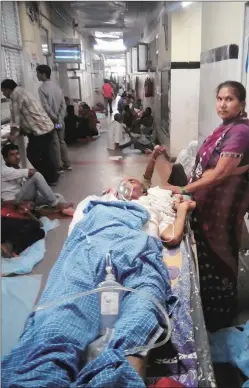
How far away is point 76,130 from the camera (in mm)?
4746

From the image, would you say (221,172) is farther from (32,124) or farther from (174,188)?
(32,124)

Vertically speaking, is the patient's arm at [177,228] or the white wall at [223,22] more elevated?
the white wall at [223,22]

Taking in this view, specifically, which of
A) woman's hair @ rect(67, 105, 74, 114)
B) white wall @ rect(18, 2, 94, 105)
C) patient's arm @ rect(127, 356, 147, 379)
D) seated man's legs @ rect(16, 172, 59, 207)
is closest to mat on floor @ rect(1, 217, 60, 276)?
seated man's legs @ rect(16, 172, 59, 207)

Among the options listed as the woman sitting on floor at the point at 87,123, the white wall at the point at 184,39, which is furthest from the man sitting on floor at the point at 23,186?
the white wall at the point at 184,39

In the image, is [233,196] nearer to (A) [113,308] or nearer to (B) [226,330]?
(B) [226,330]

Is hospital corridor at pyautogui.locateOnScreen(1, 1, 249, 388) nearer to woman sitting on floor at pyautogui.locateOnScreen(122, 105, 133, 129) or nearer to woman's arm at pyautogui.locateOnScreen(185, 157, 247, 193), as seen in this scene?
woman's arm at pyautogui.locateOnScreen(185, 157, 247, 193)

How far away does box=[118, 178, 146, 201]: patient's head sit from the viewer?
1762mm

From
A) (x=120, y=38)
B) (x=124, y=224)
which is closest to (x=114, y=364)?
(x=124, y=224)

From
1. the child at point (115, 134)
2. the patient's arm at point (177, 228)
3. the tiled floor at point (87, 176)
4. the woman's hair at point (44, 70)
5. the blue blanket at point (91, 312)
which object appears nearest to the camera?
the blue blanket at point (91, 312)

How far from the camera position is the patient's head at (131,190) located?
176 centimetres

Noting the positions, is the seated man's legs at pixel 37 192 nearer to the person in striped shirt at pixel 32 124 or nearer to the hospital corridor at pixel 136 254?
the hospital corridor at pixel 136 254

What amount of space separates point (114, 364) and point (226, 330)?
87 centimetres

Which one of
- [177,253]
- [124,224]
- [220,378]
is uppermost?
[124,224]

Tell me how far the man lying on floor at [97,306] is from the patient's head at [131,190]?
18 cm
